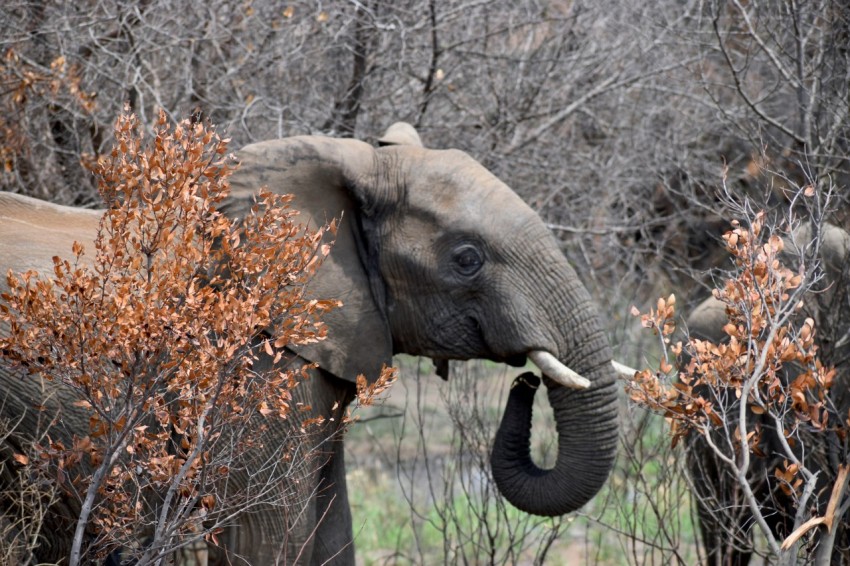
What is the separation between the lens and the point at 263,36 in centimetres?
737

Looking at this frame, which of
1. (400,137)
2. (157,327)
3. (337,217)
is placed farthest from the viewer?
(400,137)

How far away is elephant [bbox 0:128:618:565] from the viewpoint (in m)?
4.85

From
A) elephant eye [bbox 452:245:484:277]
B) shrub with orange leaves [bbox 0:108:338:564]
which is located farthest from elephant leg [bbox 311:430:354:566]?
shrub with orange leaves [bbox 0:108:338:564]

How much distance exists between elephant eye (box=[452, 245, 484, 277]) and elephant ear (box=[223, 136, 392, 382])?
1.07ft

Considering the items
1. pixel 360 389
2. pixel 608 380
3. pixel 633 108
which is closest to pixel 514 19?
pixel 633 108

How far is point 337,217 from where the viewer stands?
5.04 meters

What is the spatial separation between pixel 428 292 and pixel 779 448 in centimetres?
260

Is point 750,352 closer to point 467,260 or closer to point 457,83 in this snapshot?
point 467,260

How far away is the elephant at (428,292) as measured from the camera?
4848 millimetres

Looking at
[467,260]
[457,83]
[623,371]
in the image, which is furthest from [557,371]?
[457,83]

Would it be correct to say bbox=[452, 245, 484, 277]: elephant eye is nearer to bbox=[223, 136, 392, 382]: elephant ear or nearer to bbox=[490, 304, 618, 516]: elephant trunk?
bbox=[223, 136, 392, 382]: elephant ear

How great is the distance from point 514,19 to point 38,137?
9.94 feet

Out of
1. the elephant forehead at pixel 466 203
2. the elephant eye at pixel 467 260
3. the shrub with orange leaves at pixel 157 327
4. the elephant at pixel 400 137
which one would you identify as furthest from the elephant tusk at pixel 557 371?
the shrub with orange leaves at pixel 157 327

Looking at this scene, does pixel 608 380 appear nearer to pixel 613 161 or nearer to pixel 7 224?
pixel 7 224
